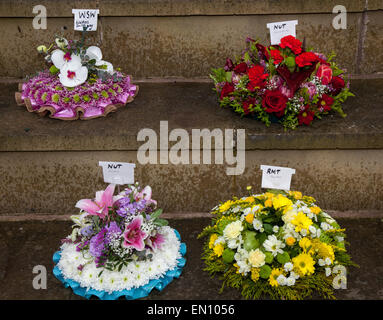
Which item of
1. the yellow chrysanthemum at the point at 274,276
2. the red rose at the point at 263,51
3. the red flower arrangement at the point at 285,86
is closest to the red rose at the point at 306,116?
the red flower arrangement at the point at 285,86

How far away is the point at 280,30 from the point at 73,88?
1184mm

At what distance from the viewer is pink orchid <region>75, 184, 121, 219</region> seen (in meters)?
2.14

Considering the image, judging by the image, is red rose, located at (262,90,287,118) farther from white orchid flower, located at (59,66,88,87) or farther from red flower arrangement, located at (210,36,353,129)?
white orchid flower, located at (59,66,88,87)

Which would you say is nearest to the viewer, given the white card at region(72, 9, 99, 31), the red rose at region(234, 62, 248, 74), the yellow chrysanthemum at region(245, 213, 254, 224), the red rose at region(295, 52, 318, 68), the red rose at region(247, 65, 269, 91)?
the yellow chrysanthemum at region(245, 213, 254, 224)

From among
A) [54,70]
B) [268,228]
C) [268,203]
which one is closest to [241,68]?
[268,203]

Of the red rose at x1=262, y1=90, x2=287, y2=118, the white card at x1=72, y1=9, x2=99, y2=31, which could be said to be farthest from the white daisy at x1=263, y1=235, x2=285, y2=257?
the white card at x1=72, y1=9, x2=99, y2=31

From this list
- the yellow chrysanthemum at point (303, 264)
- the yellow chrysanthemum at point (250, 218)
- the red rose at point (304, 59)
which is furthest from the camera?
the red rose at point (304, 59)

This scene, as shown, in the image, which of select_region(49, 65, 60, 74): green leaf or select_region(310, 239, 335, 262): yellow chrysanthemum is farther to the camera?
select_region(49, 65, 60, 74): green leaf

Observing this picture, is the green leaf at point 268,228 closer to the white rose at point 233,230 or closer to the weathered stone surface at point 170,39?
the white rose at point 233,230

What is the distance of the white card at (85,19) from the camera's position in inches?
116

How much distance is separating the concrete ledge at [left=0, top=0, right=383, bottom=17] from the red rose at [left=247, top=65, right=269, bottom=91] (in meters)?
0.61

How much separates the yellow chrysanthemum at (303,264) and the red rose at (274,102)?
0.77 meters

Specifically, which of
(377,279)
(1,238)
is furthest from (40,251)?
(377,279)

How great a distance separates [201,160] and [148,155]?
0.27 m
